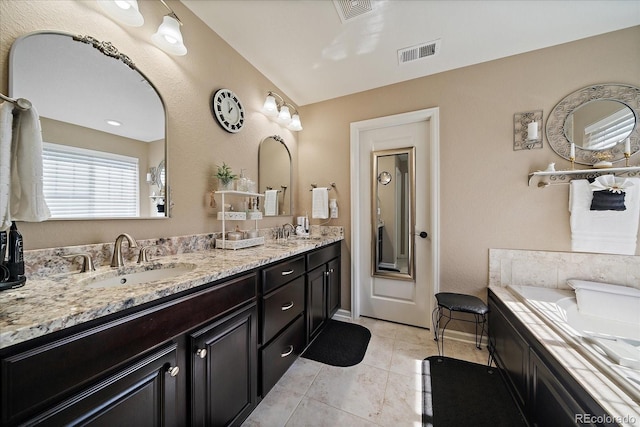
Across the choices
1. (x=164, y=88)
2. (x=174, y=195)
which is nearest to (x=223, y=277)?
(x=174, y=195)

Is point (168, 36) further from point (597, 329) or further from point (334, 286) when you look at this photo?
point (597, 329)

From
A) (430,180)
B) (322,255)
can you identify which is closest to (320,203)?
(322,255)

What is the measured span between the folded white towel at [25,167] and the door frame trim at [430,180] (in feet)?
7.11

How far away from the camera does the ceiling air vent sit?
5.96ft

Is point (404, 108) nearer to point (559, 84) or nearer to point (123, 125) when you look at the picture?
point (559, 84)

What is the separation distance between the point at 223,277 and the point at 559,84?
2830 millimetres

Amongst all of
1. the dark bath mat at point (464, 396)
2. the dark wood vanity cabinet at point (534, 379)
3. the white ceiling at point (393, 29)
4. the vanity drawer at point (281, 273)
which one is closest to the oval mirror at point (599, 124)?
the white ceiling at point (393, 29)

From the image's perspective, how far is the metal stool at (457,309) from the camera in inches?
67.8

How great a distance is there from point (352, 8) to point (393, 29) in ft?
1.25

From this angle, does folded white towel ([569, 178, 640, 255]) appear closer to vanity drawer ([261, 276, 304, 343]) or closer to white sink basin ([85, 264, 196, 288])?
vanity drawer ([261, 276, 304, 343])

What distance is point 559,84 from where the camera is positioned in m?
1.78

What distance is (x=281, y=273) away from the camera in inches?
56.4

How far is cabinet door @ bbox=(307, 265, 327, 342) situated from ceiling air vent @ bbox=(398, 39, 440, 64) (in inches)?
78.2

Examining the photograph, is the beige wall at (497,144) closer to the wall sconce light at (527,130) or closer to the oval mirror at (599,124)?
the wall sconce light at (527,130)
